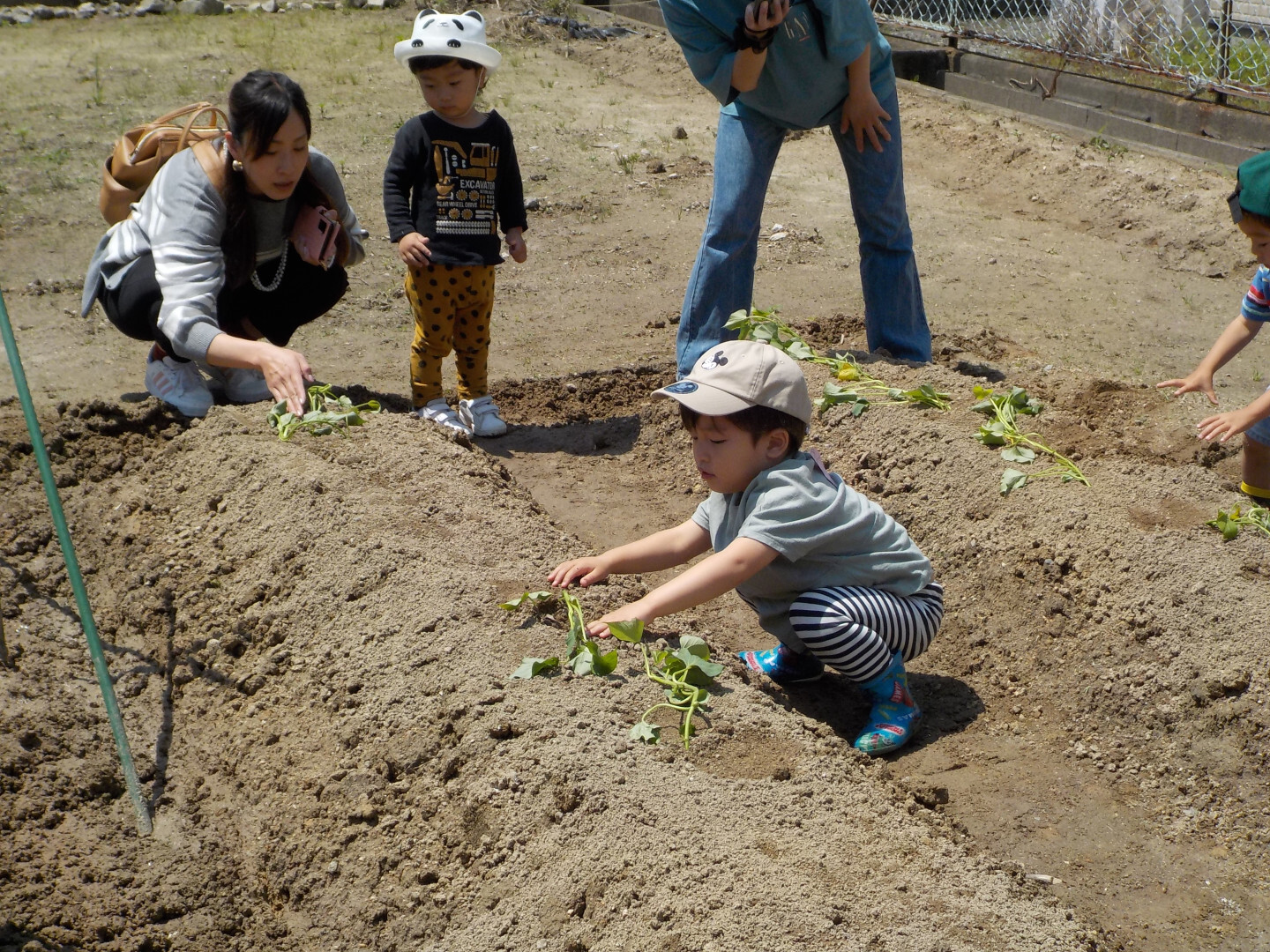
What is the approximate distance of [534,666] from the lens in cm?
274

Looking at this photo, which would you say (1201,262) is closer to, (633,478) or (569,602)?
(633,478)

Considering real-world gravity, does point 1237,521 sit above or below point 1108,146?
below

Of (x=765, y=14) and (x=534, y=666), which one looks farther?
(x=765, y=14)

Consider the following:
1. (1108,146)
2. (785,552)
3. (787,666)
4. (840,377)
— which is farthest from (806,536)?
(1108,146)

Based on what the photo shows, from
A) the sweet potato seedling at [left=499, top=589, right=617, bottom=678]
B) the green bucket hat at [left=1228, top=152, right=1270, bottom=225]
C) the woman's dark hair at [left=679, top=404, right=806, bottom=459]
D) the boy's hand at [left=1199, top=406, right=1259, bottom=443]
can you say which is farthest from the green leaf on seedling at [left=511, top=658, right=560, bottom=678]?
the green bucket hat at [left=1228, top=152, right=1270, bottom=225]

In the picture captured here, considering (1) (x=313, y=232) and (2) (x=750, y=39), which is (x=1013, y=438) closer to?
(2) (x=750, y=39)

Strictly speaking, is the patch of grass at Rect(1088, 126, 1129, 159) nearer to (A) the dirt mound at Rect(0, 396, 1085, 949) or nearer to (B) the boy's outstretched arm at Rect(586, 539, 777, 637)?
(A) the dirt mound at Rect(0, 396, 1085, 949)

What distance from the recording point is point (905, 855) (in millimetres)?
2271

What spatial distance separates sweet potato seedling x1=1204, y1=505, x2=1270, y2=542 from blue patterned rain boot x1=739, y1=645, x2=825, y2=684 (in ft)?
3.91

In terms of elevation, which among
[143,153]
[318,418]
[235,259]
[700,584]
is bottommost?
[318,418]

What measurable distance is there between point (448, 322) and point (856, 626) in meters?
2.38

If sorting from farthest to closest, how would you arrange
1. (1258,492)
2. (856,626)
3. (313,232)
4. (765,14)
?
(313,232) → (1258,492) → (765,14) → (856,626)

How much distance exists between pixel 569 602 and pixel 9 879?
1329 mm

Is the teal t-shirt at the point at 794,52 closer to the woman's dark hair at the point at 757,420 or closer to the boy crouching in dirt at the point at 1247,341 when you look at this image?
the boy crouching in dirt at the point at 1247,341
